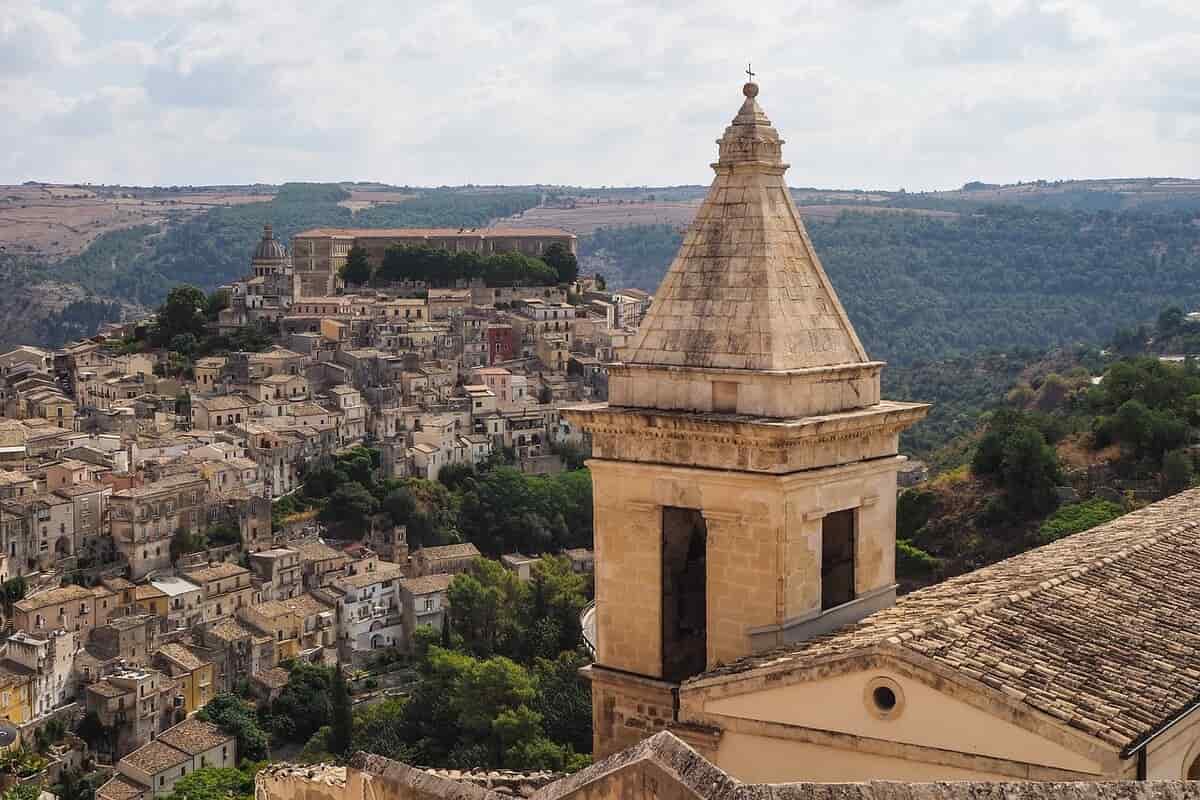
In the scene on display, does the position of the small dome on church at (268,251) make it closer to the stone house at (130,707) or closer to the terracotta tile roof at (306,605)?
the terracotta tile roof at (306,605)

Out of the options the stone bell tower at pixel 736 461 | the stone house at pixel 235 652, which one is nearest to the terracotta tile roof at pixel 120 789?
the stone house at pixel 235 652

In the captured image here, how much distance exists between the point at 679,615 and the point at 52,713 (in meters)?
50.9

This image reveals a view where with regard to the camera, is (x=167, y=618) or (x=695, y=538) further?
(x=167, y=618)

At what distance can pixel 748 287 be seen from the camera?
1030 centimetres

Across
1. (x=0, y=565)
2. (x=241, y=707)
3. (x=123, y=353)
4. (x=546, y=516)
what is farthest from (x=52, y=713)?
(x=123, y=353)

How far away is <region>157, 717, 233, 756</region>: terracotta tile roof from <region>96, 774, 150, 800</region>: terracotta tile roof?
215 cm

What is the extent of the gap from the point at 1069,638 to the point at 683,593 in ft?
8.30

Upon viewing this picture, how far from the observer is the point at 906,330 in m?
133

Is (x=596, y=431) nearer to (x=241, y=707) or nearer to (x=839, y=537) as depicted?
(x=839, y=537)

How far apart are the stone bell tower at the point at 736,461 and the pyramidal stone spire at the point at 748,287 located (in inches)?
0.4

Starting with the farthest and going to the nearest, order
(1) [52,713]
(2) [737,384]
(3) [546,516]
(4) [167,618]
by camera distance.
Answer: (3) [546,516] → (4) [167,618] → (1) [52,713] → (2) [737,384]

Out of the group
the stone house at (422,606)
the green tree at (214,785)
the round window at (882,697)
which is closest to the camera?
the round window at (882,697)

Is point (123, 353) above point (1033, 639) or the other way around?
the other way around

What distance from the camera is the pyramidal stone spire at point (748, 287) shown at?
1018 cm
